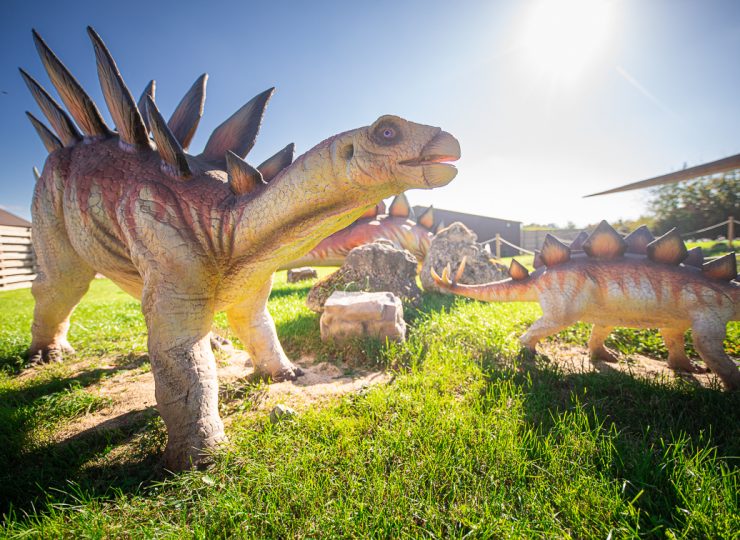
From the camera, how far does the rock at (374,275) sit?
11.8 ft

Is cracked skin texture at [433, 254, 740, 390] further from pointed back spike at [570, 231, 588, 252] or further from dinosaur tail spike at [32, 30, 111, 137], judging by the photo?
dinosaur tail spike at [32, 30, 111, 137]

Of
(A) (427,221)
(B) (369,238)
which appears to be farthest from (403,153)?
(A) (427,221)

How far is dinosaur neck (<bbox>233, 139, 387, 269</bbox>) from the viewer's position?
1.19 meters

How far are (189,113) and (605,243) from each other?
9.84 feet

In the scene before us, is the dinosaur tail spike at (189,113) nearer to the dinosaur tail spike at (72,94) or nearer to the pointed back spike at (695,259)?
the dinosaur tail spike at (72,94)

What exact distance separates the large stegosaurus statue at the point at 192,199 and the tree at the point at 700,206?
2228 centimetres

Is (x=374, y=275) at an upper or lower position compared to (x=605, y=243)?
lower

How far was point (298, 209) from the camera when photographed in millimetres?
1254

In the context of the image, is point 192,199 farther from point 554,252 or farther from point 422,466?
point 554,252

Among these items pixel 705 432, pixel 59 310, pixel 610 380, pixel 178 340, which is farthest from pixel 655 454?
pixel 59 310

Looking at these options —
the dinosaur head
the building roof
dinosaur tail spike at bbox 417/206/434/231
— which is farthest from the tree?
the building roof

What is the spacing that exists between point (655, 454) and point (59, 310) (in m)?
3.93

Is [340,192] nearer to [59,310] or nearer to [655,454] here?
[655,454]

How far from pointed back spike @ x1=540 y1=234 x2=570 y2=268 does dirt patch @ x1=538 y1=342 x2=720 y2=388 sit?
0.78 m
